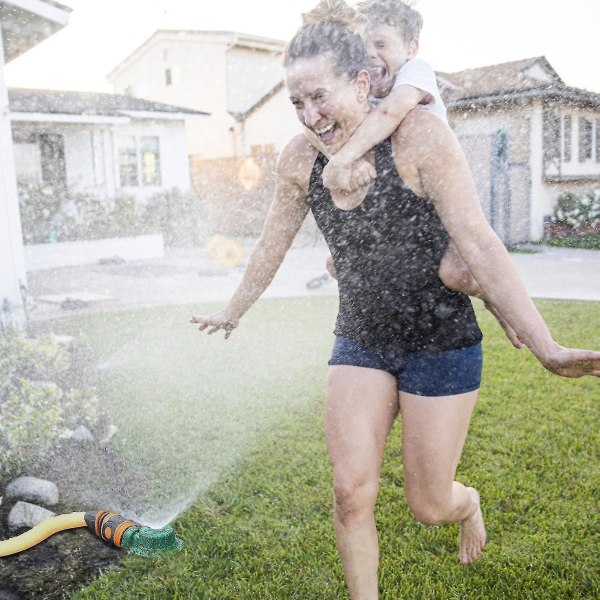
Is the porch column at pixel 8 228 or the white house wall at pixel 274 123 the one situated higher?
the white house wall at pixel 274 123

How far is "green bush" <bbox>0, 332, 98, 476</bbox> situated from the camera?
11.5 ft

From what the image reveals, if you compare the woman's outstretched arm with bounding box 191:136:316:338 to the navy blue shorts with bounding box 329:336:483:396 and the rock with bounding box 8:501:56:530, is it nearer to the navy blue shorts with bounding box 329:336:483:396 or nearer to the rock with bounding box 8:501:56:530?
the navy blue shorts with bounding box 329:336:483:396

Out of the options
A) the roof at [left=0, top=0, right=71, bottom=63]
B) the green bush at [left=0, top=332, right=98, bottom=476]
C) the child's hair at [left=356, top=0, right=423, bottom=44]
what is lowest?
the green bush at [left=0, top=332, right=98, bottom=476]

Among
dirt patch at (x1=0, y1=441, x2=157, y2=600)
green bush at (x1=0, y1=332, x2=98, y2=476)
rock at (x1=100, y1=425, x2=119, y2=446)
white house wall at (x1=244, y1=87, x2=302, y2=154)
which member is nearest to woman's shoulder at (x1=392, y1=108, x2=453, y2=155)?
dirt patch at (x1=0, y1=441, x2=157, y2=600)

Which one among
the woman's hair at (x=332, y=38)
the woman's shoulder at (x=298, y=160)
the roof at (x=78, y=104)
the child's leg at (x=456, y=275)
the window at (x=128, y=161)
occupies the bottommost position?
the child's leg at (x=456, y=275)

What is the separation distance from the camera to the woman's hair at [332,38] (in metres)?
1.98

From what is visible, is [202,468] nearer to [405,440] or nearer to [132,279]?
[405,440]

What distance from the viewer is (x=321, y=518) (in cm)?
316

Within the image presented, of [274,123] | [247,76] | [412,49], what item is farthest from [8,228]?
[247,76]

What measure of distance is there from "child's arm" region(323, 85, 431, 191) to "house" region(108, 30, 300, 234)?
1733cm

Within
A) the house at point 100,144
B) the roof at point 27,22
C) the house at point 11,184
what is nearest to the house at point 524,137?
the house at point 100,144

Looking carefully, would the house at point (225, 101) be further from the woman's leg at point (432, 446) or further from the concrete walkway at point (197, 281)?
the woman's leg at point (432, 446)

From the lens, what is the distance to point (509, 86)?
17.1 meters

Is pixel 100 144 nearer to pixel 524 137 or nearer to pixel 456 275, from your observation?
pixel 524 137
